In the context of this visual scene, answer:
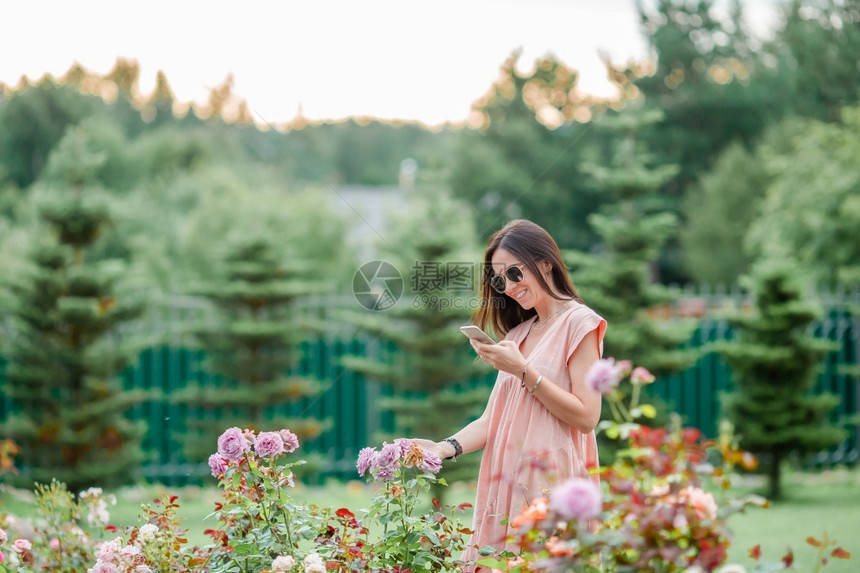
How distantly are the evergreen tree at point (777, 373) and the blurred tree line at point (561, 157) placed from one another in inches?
95.8

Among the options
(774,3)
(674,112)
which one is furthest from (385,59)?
(674,112)

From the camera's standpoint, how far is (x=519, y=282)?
2.48m

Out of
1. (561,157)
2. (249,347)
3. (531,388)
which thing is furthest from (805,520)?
(561,157)

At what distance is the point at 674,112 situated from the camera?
902 inches

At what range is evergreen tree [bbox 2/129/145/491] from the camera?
6910 mm

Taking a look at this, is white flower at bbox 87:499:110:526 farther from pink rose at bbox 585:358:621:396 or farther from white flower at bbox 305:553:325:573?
pink rose at bbox 585:358:621:396

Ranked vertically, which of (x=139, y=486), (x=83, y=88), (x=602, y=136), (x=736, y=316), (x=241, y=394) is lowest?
(x=139, y=486)

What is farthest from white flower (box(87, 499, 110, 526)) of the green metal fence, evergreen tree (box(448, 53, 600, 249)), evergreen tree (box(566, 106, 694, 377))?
evergreen tree (box(448, 53, 600, 249))

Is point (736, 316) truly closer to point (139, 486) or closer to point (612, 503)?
point (139, 486)

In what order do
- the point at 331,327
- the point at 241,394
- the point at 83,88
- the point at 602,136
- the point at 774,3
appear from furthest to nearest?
the point at 83,88 → the point at 602,136 → the point at 774,3 → the point at 331,327 → the point at 241,394

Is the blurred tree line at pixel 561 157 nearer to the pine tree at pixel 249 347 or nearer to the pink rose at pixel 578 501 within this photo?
the pine tree at pixel 249 347

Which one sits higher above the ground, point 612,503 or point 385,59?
point 385,59

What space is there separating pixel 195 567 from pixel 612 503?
1185 mm

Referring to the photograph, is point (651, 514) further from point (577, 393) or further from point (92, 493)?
point (92, 493)
